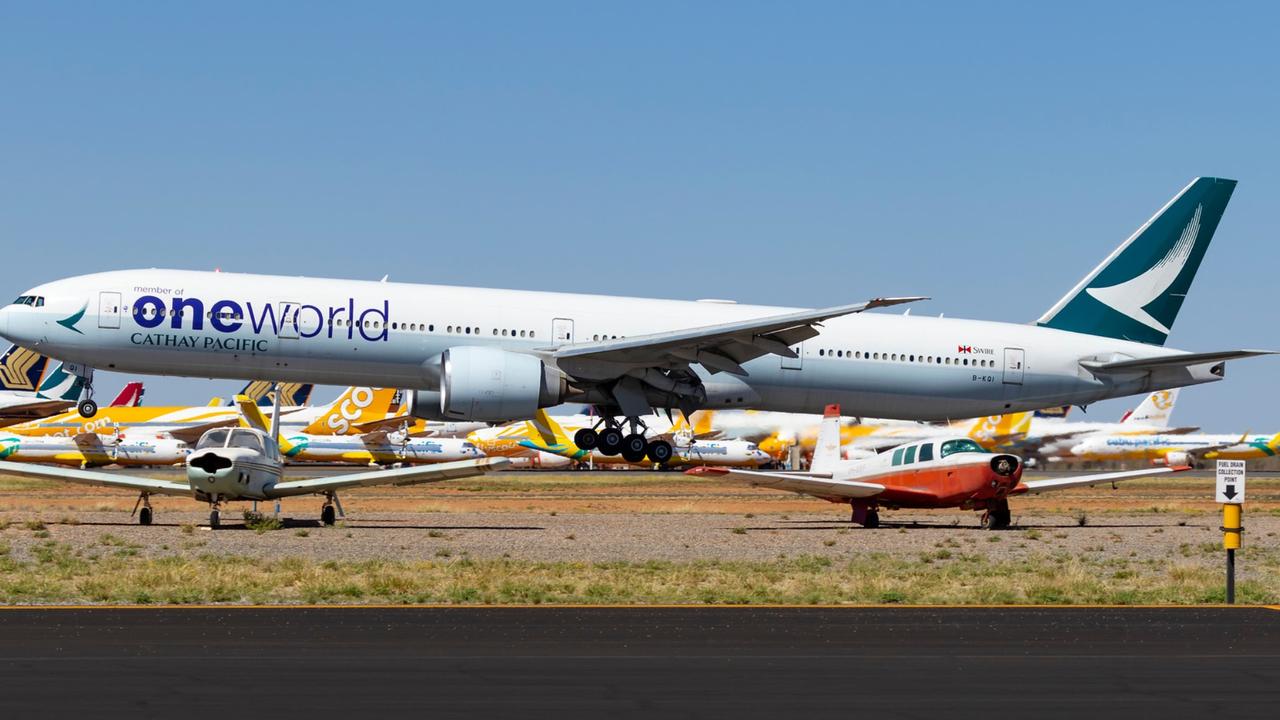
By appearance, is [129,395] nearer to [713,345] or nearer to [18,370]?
[18,370]

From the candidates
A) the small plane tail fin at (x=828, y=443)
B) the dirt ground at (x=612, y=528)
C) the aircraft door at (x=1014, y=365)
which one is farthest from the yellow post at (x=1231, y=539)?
the aircraft door at (x=1014, y=365)

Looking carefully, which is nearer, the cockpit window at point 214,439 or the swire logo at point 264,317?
the swire logo at point 264,317

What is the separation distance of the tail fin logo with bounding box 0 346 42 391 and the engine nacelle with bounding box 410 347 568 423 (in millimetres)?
60225

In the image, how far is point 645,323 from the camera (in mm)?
33969

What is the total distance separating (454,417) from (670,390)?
5177mm

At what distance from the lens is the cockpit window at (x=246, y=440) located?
33469 mm

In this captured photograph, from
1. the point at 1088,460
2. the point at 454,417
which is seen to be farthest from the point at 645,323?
the point at 1088,460

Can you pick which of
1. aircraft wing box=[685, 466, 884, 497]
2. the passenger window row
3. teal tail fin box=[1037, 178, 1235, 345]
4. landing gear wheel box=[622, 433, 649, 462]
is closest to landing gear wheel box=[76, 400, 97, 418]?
landing gear wheel box=[622, 433, 649, 462]

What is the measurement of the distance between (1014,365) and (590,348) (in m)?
11.1

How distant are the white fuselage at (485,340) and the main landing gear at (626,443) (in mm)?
1871

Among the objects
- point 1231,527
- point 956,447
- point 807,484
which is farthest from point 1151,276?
point 1231,527

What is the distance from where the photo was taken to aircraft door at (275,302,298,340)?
102 feet

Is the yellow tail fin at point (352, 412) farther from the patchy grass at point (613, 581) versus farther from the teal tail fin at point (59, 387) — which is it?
the patchy grass at point (613, 581)
